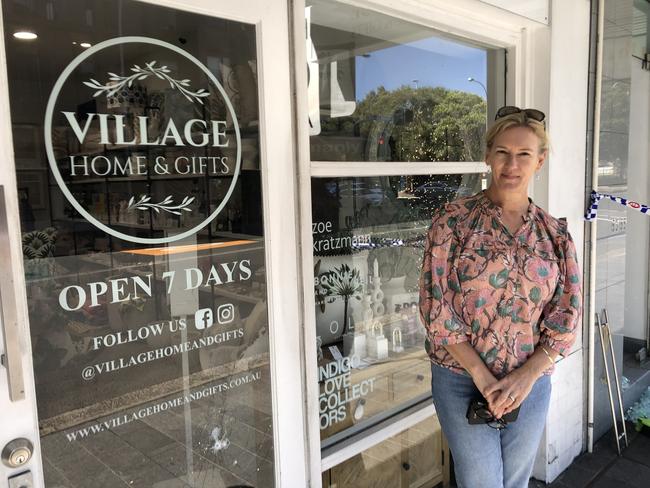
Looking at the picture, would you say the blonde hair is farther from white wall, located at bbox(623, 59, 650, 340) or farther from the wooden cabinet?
white wall, located at bbox(623, 59, 650, 340)

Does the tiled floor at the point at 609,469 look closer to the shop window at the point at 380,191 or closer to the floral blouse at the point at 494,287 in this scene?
the shop window at the point at 380,191

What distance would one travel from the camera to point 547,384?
1765mm

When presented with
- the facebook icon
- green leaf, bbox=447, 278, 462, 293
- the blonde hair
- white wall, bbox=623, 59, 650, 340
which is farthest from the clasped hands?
white wall, bbox=623, 59, 650, 340

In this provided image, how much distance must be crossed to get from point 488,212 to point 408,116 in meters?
0.98

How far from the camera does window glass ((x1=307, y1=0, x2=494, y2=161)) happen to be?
2.08 metres

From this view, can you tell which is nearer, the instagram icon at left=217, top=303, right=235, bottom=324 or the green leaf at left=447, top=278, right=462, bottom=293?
the green leaf at left=447, top=278, right=462, bottom=293

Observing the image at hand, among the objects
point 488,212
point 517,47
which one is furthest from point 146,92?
point 517,47

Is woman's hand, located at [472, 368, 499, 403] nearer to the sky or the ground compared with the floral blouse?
nearer to the ground

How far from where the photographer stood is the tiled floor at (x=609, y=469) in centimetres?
292

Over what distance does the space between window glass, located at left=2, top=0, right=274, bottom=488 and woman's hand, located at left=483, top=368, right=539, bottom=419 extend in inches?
28.7

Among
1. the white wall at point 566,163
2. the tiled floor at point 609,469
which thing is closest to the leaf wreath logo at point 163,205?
the white wall at point 566,163

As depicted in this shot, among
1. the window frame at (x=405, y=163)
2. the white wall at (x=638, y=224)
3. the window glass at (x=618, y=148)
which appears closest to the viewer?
the window frame at (x=405, y=163)

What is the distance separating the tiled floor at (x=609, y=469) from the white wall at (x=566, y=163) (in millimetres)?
63

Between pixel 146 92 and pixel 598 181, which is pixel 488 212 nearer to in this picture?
pixel 146 92
